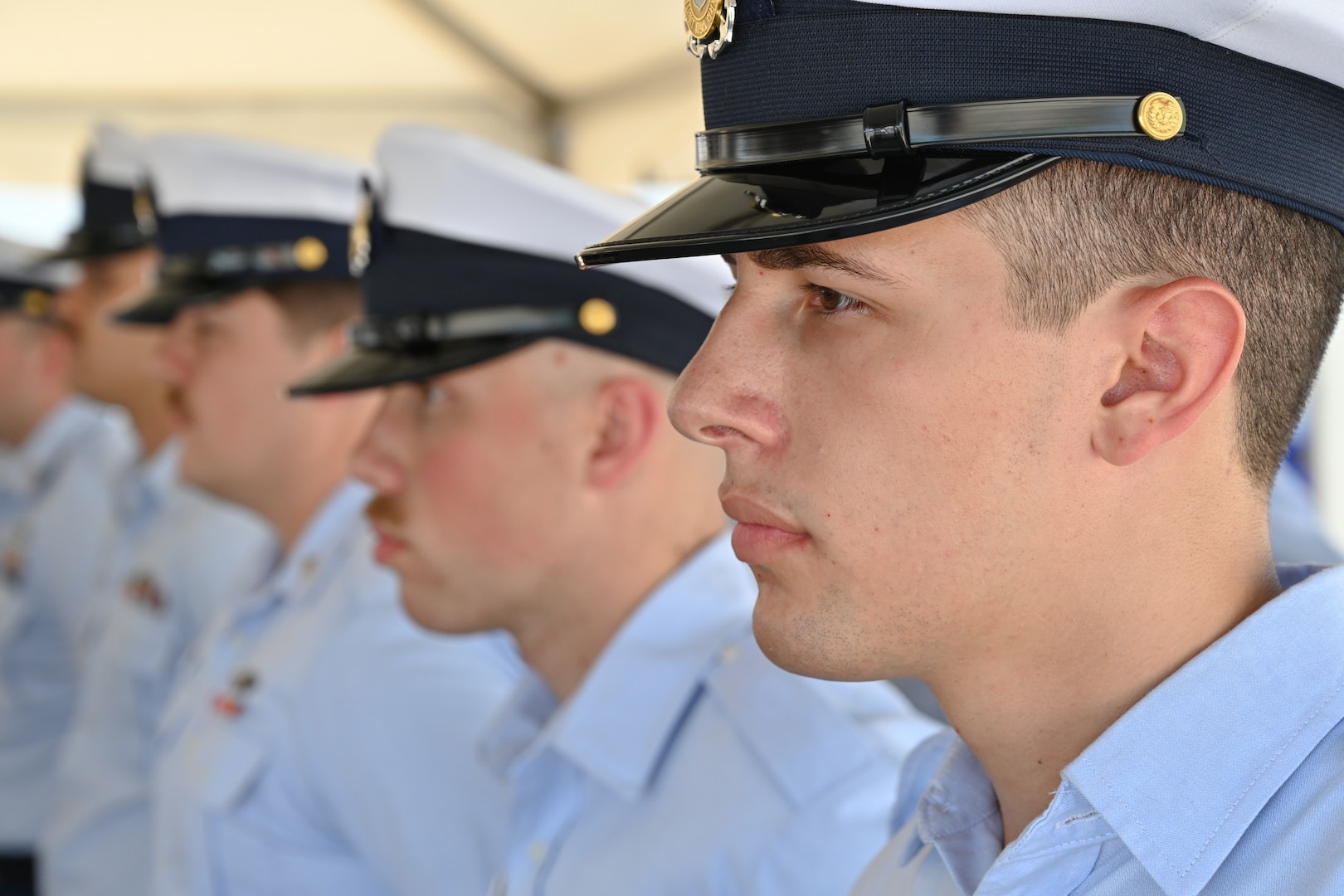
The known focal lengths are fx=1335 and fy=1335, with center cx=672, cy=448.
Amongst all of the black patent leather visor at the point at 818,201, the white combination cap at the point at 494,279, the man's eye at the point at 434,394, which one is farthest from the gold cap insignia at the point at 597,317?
the black patent leather visor at the point at 818,201

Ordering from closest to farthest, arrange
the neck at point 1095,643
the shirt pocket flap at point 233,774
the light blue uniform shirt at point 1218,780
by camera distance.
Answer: the light blue uniform shirt at point 1218,780 → the neck at point 1095,643 → the shirt pocket flap at point 233,774

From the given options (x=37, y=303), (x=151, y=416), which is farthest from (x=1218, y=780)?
(x=37, y=303)

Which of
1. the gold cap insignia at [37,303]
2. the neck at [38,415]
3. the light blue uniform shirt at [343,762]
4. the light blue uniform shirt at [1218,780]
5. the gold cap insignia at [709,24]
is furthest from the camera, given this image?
the neck at [38,415]

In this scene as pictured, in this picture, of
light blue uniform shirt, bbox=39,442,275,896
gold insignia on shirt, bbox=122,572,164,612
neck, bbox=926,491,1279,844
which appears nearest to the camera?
neck, bbox=926,491,1279,844

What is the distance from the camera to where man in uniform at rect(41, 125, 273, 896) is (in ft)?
11.8

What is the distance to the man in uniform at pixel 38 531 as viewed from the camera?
4.61 m

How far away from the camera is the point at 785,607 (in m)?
1.10

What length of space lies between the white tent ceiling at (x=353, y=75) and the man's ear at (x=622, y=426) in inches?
75.2

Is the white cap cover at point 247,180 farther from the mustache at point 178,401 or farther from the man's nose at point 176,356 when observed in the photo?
the mustache at point 178,401

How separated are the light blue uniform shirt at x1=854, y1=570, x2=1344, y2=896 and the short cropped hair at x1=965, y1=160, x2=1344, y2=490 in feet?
0.53

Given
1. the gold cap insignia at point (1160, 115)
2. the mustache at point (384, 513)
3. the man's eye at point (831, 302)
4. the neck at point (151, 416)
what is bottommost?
the mustache at point (384, 513)

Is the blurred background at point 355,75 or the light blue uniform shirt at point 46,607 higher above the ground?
the blurred background at point 355,75

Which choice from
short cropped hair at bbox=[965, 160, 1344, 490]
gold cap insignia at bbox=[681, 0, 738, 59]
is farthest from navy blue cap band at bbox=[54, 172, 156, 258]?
short cropped hair at bbox=[965, 160, 1344, 490]

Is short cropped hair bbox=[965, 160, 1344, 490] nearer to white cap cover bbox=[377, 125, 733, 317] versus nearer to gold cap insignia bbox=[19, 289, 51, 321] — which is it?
white cap cover bbox=[377, 125, 733, 317]
